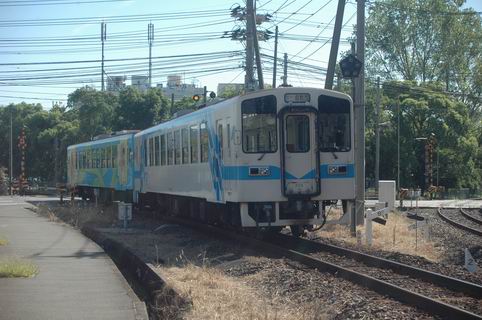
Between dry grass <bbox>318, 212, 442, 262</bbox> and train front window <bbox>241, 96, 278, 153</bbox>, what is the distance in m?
3.17

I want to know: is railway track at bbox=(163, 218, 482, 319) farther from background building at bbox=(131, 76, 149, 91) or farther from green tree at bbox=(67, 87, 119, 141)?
background building at bbox=(131, 76, 149, 91)

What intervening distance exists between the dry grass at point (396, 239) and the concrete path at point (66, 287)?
5811 mm

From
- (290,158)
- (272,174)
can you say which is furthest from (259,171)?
(290,158)

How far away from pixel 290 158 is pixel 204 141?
120 inches

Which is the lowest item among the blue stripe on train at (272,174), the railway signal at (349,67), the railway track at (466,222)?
the railway track at (466,222)

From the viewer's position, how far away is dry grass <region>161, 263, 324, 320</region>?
275 inches

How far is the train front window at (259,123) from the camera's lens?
43.1ft

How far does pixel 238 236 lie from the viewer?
15.0 m

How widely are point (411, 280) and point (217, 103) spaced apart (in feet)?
22.8

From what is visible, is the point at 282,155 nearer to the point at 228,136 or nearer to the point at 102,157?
the point at 228,136

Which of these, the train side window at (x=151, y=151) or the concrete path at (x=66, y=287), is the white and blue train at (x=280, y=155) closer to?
the concrete path at (x=66, y=287)

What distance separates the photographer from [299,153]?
1330 centimetres

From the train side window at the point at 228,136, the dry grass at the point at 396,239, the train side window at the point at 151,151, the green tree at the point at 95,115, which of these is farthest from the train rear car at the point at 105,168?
the green tree at the point at 95,115

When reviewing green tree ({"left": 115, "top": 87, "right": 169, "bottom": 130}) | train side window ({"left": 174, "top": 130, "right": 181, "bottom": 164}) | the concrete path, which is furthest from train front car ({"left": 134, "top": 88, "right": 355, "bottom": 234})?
green tree ({"left": 115, "top": 87, "right": 169, "bottom": 130})
